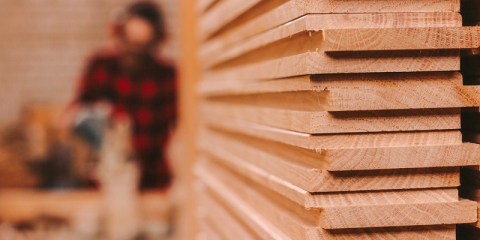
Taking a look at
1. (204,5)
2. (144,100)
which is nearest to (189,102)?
(204,5)

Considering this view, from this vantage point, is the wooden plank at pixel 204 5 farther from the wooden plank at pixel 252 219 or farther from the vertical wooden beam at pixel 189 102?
the wooden plank at pixel 252 219

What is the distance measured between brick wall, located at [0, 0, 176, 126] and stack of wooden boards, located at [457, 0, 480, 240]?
599 centimetres

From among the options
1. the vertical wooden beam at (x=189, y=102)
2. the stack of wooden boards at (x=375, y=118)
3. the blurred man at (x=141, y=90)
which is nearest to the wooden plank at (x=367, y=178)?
the stack of wooden boards at (x=375, y=118)

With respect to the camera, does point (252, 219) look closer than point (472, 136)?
No

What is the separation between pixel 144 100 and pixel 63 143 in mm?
813

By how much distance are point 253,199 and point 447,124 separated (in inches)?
16.7

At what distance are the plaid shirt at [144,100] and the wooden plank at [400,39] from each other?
13.9 ft

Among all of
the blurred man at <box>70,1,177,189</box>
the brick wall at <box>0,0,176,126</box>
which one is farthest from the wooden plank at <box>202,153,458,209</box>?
the brick wall at <box>0,0,176,126</box>

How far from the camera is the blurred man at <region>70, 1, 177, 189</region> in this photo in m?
4.90

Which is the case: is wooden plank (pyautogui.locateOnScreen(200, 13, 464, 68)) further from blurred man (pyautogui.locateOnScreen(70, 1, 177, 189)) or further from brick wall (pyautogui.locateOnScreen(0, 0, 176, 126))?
brick wall (pyautogui.locateOnScreen(0, 0, 176, 126))

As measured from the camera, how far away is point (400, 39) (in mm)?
791

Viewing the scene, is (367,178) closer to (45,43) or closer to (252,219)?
(252,219)

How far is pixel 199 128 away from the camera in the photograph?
206cm

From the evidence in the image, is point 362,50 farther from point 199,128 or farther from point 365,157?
point 199,128
